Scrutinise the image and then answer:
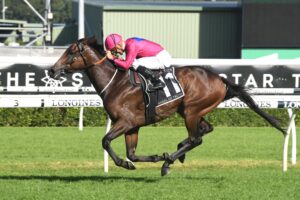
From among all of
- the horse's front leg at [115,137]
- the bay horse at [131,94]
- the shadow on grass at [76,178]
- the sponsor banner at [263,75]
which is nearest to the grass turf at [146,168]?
the shadow on grass at [76,178]

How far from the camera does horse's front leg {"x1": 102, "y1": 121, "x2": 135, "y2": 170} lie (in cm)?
816

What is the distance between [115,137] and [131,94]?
1.60 feet

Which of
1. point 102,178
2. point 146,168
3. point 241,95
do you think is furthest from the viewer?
point 146,168

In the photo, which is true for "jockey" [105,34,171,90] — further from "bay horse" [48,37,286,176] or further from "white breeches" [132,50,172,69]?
"bay horse" [48,37,286,176]

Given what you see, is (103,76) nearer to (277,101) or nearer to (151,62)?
(151,62)

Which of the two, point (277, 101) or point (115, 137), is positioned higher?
point (277, 101)

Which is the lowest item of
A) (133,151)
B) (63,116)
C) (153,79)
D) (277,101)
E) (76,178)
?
(63,116)

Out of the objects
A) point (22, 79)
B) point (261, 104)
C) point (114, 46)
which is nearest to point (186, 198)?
point (114, 46)

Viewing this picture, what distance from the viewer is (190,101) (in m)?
8.67

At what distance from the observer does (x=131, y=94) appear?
8430mm

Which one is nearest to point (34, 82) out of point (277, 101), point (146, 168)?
point (146, 168)

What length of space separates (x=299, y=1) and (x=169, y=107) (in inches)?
965

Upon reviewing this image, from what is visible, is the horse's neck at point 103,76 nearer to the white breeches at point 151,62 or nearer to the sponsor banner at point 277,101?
the white breeches at point 151,62

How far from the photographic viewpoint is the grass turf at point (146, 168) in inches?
301
